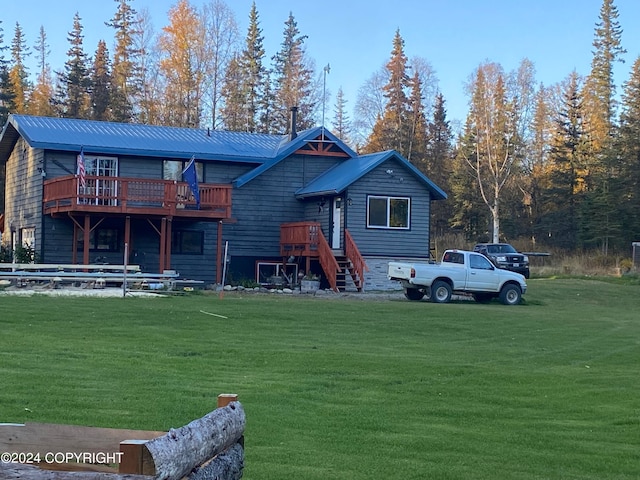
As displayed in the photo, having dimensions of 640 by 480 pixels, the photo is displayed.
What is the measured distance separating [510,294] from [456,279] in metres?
1.99

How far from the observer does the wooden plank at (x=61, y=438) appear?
15.9 ft

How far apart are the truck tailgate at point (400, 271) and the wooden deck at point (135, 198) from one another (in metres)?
6.14

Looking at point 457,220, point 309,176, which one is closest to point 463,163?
point 457,220

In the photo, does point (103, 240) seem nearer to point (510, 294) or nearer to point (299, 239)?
point (299, 239)

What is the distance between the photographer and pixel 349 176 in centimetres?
3253

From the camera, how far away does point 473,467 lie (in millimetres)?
7613

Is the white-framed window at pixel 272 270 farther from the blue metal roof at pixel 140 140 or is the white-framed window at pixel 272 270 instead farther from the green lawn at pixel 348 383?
the green lawn at pixel 348 383

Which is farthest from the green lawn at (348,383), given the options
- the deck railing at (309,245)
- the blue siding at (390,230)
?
the blue siding at (390,230)

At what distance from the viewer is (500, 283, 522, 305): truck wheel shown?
28625 millimetres

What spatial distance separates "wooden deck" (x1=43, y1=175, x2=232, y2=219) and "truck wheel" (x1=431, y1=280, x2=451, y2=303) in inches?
299

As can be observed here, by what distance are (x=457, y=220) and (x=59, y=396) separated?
54023 millimetres

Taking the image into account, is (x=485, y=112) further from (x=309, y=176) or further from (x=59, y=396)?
(x=59, y=396)

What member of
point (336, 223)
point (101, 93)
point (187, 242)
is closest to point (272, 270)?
point (336, 223)

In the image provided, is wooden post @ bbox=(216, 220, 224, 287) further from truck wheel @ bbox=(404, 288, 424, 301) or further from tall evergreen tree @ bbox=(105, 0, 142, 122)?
tall evergreen tree @ bbox=(105, 0, 142, 122)
